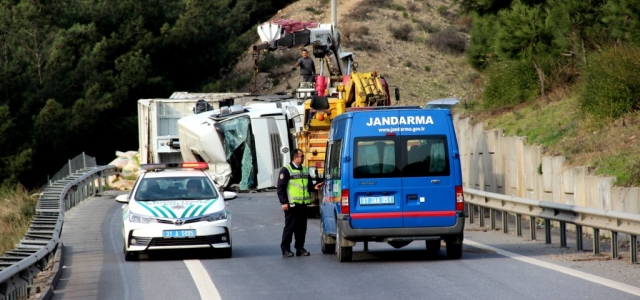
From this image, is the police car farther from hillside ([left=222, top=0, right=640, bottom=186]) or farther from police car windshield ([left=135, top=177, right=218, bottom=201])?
hillside ([left=222, top=0, right=640, bottom=186])

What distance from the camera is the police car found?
52.3 ft

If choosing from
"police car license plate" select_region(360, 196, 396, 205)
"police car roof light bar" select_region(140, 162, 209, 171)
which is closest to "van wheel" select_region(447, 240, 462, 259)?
"police car license plate" select_region(360, 196, 396, 205)

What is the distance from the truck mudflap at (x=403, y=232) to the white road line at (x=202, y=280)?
81.0 inches

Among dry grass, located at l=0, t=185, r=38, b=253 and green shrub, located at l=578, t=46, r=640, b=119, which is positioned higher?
green shrub, located at l=578, t=46, r=640, b=119

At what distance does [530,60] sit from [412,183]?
15.1 m

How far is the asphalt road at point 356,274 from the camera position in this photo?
11742 millimetres

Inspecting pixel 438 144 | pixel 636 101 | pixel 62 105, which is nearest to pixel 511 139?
pixel 636 101

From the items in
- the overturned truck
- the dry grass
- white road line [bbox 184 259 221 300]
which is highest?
the overturned truck

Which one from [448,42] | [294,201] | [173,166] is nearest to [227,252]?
[294,201]

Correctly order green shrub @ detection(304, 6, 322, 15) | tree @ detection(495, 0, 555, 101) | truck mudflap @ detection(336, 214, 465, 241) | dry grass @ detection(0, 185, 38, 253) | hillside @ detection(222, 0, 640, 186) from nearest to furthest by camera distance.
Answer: truck mudflap @ detection(336, 214, 465, 241) → dry grass @ detection(0, 185, 38, 253) → tree @ detection(495, 0, 555, 101) → hillside @ detection(222, 0, 640, 186) → green shrub @ detection(304, 6, 322, 15)

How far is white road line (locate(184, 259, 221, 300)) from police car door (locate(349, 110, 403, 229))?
2.24 metres

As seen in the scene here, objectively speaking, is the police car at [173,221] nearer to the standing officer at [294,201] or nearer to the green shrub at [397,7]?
the standing officer at [294,201]

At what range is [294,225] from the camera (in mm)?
16312

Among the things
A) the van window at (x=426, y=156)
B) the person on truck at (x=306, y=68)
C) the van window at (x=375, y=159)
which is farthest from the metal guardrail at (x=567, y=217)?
the person on truck at (x=306, y=68)
